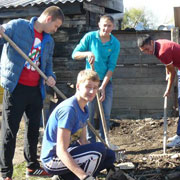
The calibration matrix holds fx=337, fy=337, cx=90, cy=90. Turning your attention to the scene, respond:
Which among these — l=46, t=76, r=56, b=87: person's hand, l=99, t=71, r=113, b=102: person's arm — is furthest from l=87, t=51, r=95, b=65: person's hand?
l=46, t=76, r=56, b=87: person's hand

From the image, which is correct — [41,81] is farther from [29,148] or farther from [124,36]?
[124,36]

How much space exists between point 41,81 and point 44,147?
3.01 ft

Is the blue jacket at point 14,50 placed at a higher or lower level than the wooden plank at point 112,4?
lower

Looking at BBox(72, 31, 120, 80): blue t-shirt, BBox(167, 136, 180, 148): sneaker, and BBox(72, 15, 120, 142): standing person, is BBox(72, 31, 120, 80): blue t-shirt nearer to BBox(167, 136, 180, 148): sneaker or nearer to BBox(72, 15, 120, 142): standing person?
BBox(72, 15, 120, 142): standing person

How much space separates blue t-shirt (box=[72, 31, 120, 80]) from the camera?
15.1ft

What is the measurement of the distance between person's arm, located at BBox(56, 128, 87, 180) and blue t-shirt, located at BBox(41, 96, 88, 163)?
6cm

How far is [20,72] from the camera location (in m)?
3.51

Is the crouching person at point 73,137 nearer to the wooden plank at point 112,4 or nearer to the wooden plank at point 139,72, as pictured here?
the wooden plank at point 139,72

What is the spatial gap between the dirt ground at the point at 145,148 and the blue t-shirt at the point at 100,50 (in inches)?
50.1

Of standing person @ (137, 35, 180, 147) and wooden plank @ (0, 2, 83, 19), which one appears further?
wooden plank @ (0, 2, 83, 19)

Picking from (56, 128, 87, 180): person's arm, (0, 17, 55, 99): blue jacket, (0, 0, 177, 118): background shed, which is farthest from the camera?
(0, 0, 177, 118): background shed

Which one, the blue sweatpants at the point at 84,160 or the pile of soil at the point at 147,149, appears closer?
the blue sweatpants at the point at 84,160

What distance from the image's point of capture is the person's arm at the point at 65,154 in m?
2.76

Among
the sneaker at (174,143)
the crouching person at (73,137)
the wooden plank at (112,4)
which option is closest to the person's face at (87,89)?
the crouching person at (73,137)
